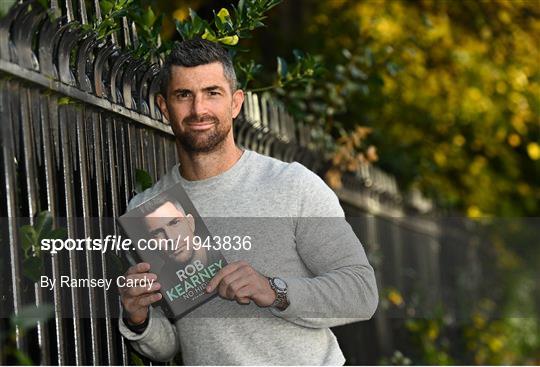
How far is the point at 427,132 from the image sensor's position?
432 inches

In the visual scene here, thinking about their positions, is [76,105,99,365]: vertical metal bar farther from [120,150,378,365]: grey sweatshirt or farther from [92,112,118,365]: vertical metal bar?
[120,150,378,365]: grey sweatshirt

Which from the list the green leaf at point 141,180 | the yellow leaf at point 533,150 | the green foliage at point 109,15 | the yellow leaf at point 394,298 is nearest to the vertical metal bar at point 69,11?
the green foliage at point 109,15

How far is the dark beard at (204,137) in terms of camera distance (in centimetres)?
348

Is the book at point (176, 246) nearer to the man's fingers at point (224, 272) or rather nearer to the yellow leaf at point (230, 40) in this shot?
the man's fingers at point (224, 272)

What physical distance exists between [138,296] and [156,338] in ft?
0.77

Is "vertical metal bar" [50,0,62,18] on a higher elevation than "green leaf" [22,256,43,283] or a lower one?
higher

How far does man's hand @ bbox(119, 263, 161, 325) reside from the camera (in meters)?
3.38

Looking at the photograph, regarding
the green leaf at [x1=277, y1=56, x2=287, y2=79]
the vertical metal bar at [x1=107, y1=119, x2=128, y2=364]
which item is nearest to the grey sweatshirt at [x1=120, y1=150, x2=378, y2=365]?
the vertical metal bar at [x1=107, y1=119, x2=128, y2=364]

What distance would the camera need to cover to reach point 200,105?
11.3 ft

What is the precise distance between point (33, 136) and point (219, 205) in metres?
0.55

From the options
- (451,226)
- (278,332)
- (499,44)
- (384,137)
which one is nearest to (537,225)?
(451,226)

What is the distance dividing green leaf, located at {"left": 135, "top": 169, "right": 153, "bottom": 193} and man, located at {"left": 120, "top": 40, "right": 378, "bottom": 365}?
434mm

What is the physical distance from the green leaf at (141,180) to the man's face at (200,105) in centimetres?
49

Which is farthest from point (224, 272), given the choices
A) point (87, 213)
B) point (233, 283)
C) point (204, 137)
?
point (87, 213)
